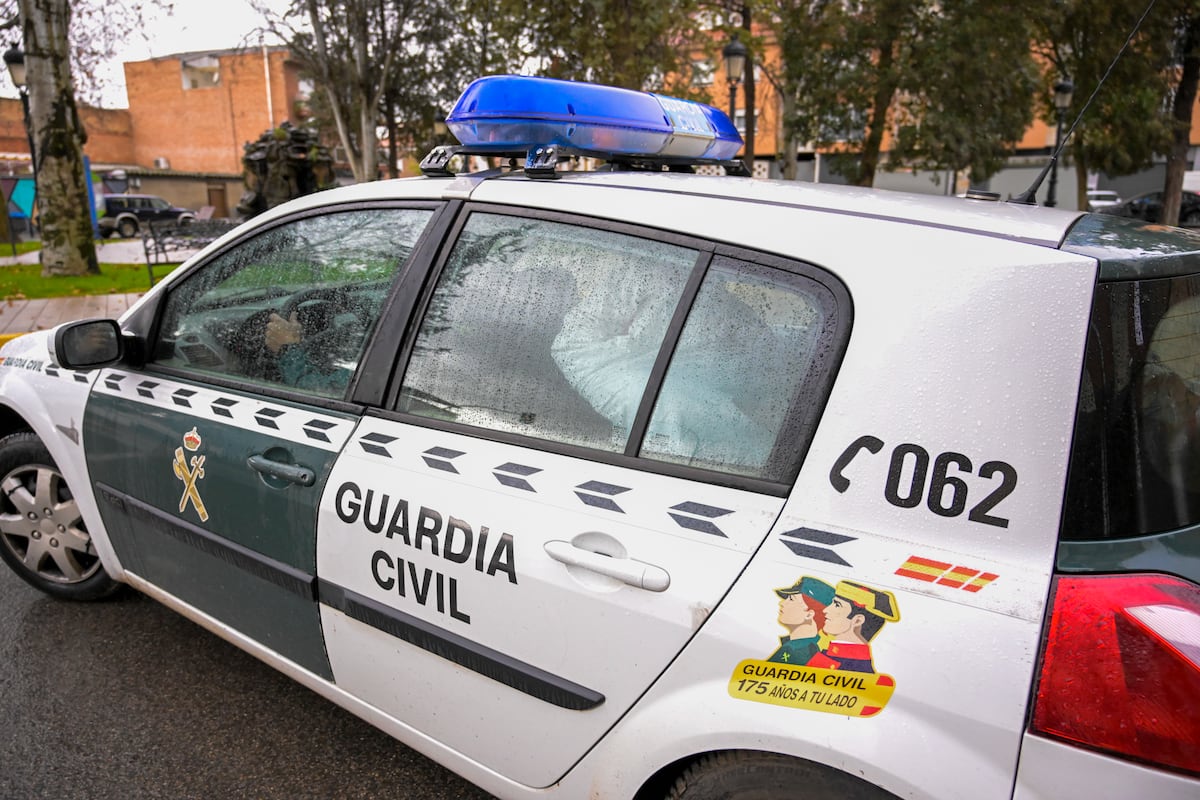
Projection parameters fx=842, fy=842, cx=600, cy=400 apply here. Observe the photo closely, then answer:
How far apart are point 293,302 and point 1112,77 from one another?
17.2m

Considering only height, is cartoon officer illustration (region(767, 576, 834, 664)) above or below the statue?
below

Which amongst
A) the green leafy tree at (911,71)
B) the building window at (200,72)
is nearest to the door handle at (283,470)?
the green leafy tree at (911,71)

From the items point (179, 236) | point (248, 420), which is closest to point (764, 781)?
point (248, 420)

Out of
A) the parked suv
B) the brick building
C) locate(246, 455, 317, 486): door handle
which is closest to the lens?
locate(246, 455, 317, 486): door handle

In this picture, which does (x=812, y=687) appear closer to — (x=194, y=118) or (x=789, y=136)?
(x=789, y=136)

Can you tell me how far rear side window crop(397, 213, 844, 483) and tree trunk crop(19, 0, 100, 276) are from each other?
14357 millimetres

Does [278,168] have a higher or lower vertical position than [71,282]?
higher

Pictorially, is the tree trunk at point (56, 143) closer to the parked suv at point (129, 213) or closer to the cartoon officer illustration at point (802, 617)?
the cartoon officer illustration at point (802, 617)

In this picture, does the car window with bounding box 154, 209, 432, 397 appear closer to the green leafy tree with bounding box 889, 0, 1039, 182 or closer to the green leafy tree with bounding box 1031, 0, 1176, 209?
the green leafy tree with bounding box 1031, 0, 1176, 209

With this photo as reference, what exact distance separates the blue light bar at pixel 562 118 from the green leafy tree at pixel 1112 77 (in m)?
11.1

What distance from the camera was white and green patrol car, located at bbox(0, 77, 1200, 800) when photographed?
49.8 inches

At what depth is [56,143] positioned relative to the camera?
1330cm

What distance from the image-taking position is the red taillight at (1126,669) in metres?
1.16

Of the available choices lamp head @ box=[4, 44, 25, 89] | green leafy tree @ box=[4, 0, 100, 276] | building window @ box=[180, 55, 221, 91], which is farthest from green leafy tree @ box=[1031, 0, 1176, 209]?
building window @ box=[180, 55, 221, 91]
